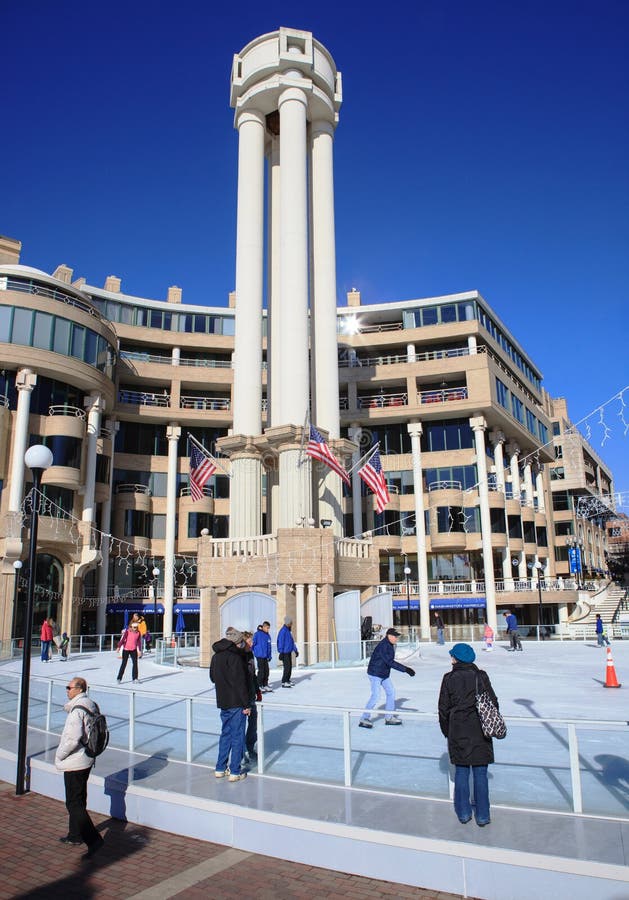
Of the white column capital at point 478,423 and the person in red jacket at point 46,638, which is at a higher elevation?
the white column capital at point 478,423

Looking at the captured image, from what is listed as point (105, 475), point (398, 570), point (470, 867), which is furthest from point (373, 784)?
point (398, 570)

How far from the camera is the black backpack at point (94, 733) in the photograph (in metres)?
6.75

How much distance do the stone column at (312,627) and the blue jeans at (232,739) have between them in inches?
588

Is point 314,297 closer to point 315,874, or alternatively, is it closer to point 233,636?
point 233,636

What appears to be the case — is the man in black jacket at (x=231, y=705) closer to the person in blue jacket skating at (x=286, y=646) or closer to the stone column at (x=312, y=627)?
the person in blue jacket skating at (x=286, y=646)

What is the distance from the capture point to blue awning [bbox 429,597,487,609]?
150 ft

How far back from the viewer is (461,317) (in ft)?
166

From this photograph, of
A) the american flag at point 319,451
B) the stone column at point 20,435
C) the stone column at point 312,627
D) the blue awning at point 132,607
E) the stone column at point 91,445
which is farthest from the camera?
the blue awning at point 132,607

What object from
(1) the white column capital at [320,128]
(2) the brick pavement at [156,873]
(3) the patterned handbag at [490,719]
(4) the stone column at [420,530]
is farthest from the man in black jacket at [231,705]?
(4) the stone column at [420,530]

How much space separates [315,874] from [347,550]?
2035 centimetres

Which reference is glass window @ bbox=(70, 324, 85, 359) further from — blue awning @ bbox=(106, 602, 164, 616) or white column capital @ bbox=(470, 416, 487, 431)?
white column capital @ bbox=(470, 416, 487, 431)

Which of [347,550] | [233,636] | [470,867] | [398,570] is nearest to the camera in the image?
[470,867]

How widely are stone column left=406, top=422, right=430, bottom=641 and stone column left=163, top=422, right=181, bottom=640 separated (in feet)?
53.4

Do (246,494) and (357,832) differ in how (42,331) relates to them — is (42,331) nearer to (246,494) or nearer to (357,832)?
(246,494)
